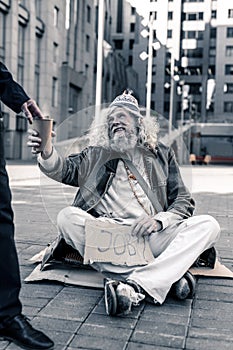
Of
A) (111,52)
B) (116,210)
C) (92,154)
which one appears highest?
(111,52)

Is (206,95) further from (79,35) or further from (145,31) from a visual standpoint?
(145,31)

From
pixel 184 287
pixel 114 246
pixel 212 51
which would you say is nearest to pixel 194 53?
pixel 212 51

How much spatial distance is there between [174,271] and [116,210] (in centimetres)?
67

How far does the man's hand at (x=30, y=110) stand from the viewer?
2670mm

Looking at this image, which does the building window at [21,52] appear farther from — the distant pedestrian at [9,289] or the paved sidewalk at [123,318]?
the distant pedestrian at [9,289]

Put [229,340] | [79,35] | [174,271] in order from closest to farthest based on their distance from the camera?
[229,340]
[174,271]
[79,35]

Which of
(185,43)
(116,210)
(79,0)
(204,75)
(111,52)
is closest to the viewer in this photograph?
(116,210)

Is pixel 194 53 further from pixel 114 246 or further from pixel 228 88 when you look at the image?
pixel 114 246

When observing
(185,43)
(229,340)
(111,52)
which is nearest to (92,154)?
(229,340)

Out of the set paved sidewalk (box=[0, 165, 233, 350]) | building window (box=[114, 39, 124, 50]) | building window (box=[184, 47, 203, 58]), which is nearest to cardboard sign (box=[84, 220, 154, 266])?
paved sidewalk (box=[0, 165, 233, 350])

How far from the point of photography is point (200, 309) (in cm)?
321

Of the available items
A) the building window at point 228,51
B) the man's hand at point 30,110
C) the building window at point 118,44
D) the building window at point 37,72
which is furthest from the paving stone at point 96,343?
the building window at point 118,44

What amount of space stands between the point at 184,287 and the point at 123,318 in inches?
19.2

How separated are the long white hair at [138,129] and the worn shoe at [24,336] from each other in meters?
1.41
